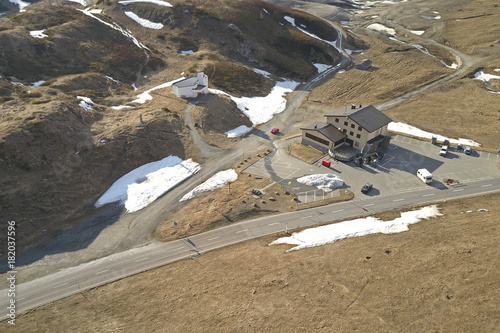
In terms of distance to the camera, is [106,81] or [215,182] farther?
[106,81]

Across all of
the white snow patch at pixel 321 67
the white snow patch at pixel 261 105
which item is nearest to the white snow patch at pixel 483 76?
the white snow patch at pixel 321 67

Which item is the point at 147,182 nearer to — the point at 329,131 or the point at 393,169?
the point at 329,131

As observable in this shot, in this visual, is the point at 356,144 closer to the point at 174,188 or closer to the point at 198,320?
the point at 174,188

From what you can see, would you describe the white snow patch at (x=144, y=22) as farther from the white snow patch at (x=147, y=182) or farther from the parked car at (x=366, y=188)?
the parked car at (x=366, y=188)

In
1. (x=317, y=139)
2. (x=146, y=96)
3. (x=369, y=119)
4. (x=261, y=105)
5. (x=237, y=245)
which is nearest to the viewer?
(x=237, y=245)

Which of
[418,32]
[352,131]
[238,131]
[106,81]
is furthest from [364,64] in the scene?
[106,81]

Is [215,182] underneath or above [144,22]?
underneath

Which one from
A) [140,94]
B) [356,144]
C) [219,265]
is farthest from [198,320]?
[140,94]
